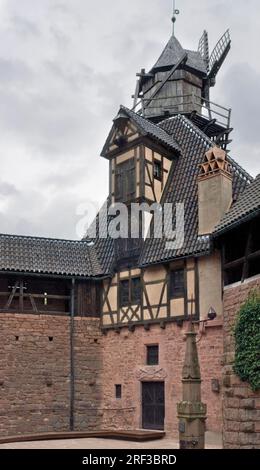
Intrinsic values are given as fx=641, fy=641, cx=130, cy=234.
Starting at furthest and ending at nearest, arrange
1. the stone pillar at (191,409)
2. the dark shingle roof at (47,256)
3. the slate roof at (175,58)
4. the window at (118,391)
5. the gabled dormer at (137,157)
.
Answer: the slate roof at (175,58) < the dark shingle roof at (47,256) < the gabled dormer at (137,157) < the window at (118,391) < the stone pillar at (191,409)

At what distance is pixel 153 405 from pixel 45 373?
13.5ft

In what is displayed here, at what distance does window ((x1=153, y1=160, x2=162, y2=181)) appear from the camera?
75.7 feet

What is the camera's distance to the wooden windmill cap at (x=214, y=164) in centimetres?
1947

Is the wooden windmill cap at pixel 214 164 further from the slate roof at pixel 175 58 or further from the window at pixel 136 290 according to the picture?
the slate roof at pixel 175 58

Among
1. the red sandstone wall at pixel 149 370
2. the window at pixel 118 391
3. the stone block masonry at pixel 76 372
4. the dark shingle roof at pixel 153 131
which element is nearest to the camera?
the red sandstone wall at pixel 149 370

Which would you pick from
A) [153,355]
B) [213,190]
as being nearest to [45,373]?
[153,355]

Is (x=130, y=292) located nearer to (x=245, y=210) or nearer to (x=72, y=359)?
(x=72, y=359)

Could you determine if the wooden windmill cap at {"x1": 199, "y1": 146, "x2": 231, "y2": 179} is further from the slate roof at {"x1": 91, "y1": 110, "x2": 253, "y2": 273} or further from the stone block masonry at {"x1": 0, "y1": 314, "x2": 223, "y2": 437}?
the stone block masonry at {"x1": 0, "y1": 314, "x2": 223, "y2": 437}

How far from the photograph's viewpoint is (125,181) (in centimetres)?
2330

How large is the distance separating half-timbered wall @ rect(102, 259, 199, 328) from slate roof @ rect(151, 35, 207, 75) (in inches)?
460

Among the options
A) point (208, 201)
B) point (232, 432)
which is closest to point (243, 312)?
point (232, 432)

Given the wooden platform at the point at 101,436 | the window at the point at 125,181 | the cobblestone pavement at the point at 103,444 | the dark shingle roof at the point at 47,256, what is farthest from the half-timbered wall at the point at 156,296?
the cobblestone pavement at the point at 103,444

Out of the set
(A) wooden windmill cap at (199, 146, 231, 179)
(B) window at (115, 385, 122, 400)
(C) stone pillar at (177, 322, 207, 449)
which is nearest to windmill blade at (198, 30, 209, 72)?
→ (A) wooden windmill cap at (199, 146, 231, 179)

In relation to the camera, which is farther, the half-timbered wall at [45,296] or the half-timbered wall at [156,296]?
the half-timbered wall at [45,296]
